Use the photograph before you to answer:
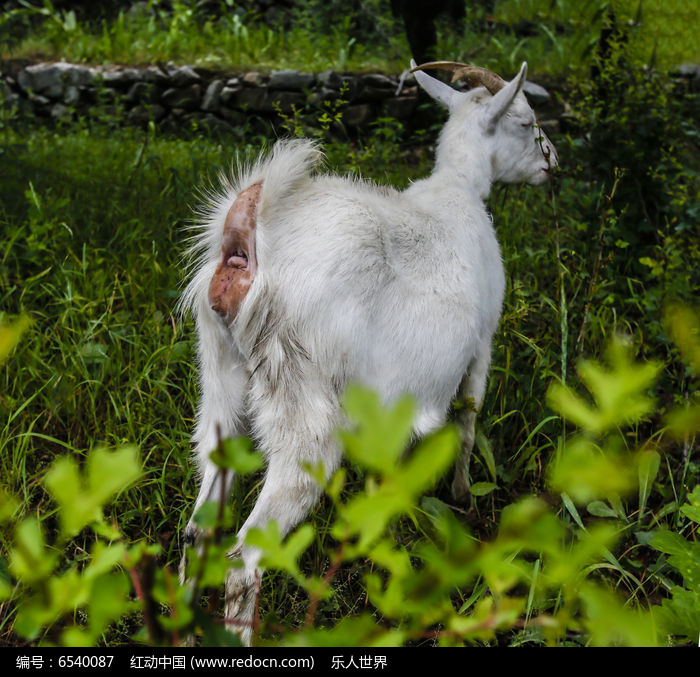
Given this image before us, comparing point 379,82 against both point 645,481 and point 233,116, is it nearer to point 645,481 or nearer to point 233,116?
point 233,116

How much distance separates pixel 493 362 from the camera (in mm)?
3348

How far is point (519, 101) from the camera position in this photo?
3.06 m

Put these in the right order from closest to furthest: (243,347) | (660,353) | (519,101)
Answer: (243,347) → (519,101) → (660,353)

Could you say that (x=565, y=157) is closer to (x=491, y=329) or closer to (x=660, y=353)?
(x=660, y=353)

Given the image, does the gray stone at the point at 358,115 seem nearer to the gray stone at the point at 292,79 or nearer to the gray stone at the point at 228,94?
the gray stone at the point at 292,79

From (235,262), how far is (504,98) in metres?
1.39

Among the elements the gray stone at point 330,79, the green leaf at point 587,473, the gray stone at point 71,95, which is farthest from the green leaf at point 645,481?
the gray stone at point 71,95

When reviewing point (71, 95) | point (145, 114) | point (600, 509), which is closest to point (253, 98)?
point (145, 114)

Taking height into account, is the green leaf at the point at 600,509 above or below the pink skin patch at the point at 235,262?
below

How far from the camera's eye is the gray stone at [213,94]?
8.13 meters

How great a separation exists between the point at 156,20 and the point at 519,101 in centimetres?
885

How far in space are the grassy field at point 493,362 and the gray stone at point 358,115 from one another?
280 cm

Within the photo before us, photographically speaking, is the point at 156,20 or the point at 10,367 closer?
the point at 10,367

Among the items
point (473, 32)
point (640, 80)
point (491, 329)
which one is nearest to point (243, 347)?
point (491, 329)
